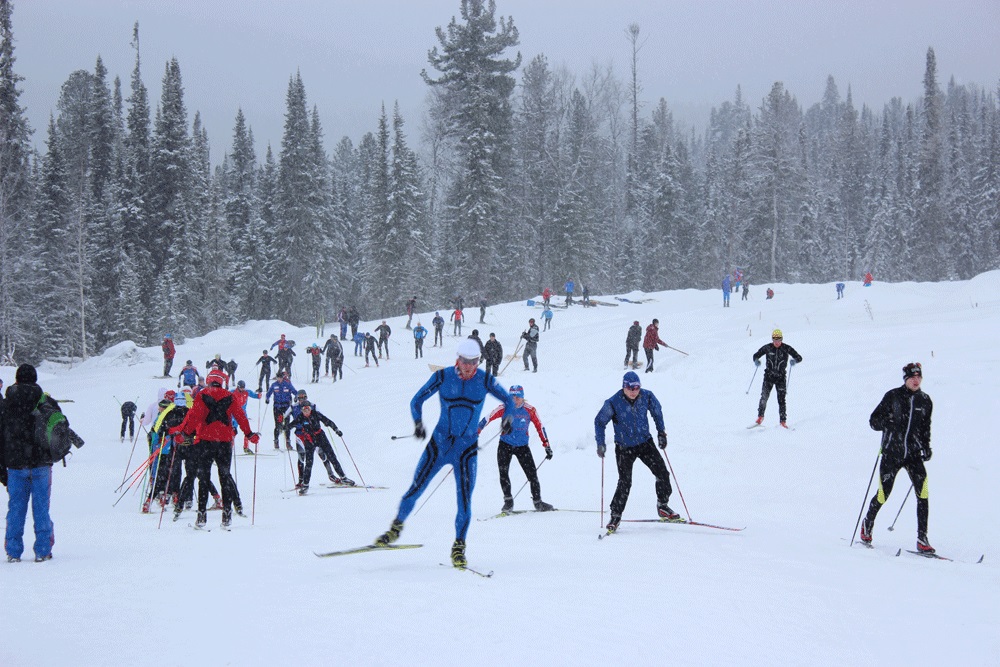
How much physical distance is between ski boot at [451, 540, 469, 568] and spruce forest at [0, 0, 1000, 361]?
3587 centimetres

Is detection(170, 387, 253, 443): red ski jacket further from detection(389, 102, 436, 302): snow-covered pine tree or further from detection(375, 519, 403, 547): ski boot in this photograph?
detection(389, 102, 436, 302): snow-covered pine tree

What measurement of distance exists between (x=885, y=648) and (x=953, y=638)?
66 cm

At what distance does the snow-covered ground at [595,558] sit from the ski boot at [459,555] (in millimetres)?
171

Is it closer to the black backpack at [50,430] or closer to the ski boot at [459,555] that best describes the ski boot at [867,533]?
the ski boot at [459,555]

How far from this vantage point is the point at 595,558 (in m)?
6.45

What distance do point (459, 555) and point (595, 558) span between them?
1427 millimetres

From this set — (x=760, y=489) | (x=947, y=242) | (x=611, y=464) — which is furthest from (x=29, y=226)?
(x=947, y=242)

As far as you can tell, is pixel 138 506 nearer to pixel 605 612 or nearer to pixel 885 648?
pixel 605 612

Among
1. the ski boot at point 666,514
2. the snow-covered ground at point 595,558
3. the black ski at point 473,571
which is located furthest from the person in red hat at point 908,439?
the black ski at point 473,571

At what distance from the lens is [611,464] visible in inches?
538

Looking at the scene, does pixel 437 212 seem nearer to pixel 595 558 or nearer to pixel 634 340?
pixel 634 340

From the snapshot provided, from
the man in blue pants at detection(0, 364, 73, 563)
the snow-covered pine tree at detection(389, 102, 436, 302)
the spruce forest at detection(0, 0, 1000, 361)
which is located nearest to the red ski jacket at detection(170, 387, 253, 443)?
the man in blue pants at detection(0, 364, 73, 563)

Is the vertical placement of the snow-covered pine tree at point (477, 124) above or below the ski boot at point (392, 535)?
above

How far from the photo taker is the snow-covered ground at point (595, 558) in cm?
409
